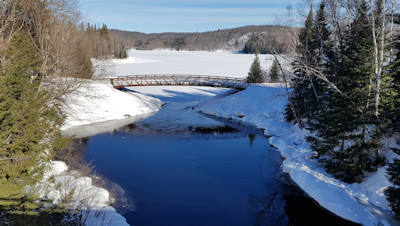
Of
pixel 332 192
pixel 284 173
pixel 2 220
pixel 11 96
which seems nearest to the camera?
pixel 2 220

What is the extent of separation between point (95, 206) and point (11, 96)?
21.1 ft

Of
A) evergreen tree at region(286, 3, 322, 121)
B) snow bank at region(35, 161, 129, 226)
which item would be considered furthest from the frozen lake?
snow bank at region(35, 161, 129, 226)

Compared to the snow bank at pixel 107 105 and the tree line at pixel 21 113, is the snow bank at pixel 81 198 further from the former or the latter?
the snow bank at pixel 107 105

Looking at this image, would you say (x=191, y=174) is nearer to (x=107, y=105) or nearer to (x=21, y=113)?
(x=21, y=113)

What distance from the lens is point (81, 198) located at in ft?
46.4

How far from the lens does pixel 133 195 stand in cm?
1577

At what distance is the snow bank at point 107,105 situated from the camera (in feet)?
108

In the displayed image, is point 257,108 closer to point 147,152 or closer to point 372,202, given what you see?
point 147,152

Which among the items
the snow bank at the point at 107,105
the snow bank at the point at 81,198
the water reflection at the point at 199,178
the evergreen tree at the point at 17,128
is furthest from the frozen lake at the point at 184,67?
the snow bank at the point at 81,198

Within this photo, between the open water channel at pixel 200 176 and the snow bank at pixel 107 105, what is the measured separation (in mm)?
5319

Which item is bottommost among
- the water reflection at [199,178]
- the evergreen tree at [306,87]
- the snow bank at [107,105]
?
the water reflection at [199,178]

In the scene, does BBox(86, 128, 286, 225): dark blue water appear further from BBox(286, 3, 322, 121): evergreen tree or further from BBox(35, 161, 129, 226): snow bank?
BBox(286, 3, 322, 121): evergreen tree

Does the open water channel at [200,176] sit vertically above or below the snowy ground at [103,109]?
below

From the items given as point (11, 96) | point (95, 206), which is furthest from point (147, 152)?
point (11, 96)
